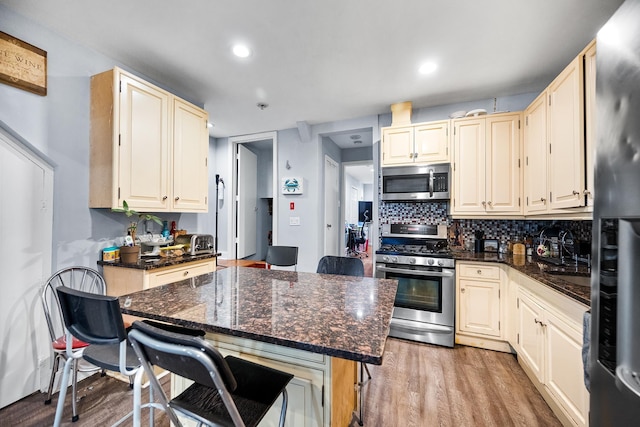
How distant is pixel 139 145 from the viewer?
7.26ft

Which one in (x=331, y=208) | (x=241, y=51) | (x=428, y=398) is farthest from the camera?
(x=331, y=208)

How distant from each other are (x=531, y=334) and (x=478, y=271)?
2.17 ft

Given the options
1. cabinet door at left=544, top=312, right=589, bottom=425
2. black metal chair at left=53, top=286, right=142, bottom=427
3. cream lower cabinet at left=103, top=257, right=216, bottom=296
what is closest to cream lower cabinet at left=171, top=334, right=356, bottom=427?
black metal chair at left=53, top=286, right=142, bottom=427

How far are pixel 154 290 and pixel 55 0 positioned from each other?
1.94 meters

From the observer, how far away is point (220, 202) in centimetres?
457


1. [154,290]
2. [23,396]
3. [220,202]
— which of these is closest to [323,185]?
[220,202]

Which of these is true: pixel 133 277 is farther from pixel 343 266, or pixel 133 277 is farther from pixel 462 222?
pixel 462 222

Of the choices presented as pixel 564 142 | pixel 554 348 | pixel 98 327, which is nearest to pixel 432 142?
pixel 564 142

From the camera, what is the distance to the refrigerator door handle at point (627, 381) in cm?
61

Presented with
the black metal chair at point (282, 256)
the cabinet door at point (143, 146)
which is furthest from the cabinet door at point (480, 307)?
the cabinet door at point (143, 146)

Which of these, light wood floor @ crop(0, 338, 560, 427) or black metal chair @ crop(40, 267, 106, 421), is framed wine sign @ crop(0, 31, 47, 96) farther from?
light wood floor @ crop(0, 338, 560, 427)

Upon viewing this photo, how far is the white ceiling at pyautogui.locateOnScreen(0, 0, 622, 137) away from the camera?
5.58 ft

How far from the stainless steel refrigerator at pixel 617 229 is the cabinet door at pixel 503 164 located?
7.14 feet

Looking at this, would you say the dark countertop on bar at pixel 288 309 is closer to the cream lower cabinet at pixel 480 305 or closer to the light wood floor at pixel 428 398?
the light wood floor at pixel 428 398
